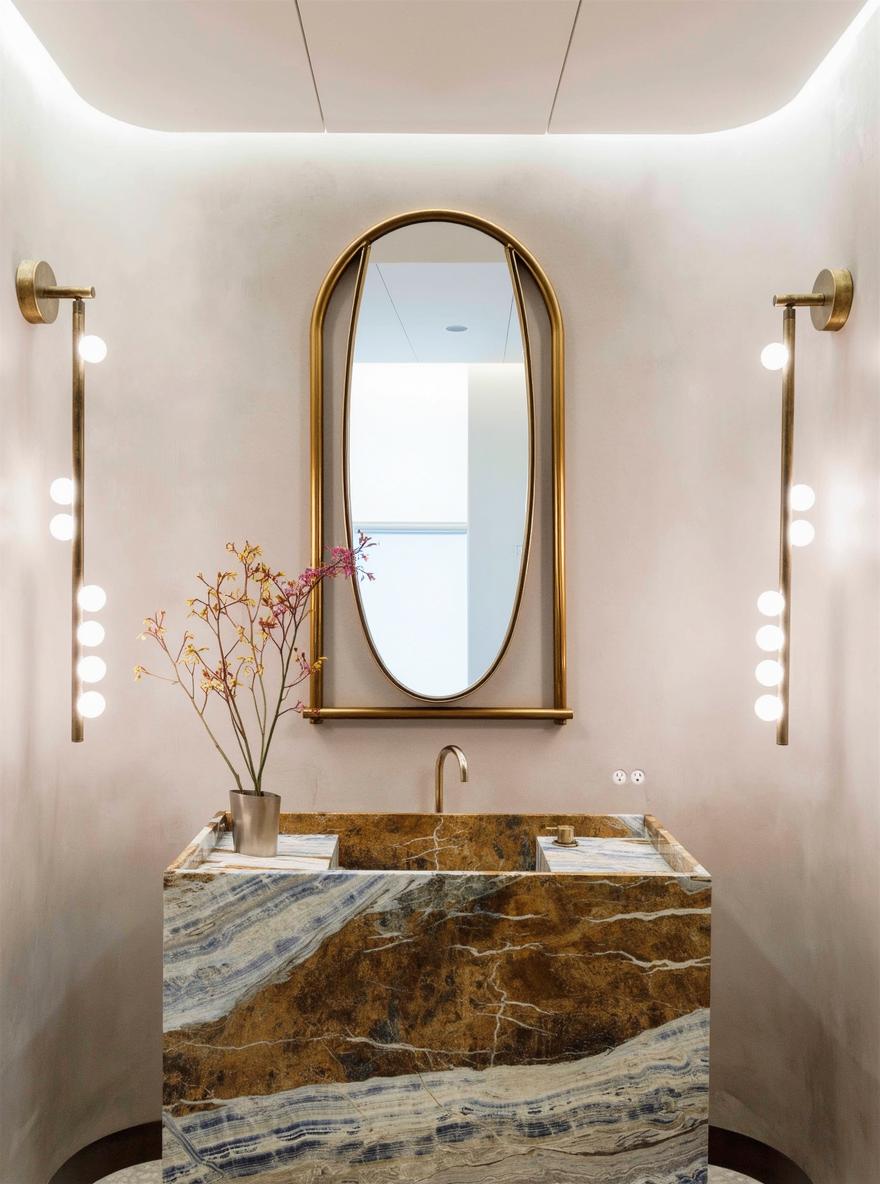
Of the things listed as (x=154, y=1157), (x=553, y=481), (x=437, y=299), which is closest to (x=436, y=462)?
(x=553, y=481)

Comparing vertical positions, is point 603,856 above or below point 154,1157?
above

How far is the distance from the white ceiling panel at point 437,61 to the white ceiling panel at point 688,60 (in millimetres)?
62

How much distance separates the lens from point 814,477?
7.18 ft

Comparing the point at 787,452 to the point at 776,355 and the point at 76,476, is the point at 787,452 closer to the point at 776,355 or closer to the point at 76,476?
the point at 776,355

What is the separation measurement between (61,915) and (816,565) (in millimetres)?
1808

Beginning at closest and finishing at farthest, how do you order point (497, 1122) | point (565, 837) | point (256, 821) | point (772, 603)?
1. point (497, 1122)
2. point (256, 821)
3. point (565, 837)
4. point (772, 603)

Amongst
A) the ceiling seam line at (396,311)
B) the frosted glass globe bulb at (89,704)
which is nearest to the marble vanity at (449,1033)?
the frosted glass globe bulb at (89,704)

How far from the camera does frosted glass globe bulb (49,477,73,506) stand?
2076mm

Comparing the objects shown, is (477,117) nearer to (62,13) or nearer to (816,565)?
(62,13)

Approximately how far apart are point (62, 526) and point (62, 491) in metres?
0.07

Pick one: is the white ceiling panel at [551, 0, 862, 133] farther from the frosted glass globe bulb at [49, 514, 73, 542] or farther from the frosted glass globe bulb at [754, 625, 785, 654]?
the frosted glass globe bulb at [49, 514, 73, 542]

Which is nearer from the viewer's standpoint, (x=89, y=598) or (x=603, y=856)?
(x=603, y=856)

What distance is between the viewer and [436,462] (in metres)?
2.26

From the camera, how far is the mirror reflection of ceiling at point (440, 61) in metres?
1.88
